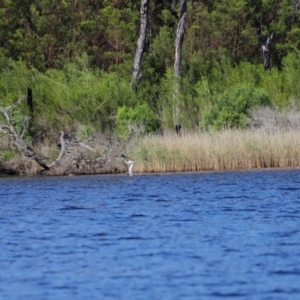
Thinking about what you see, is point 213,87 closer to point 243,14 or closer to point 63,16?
point 243,14

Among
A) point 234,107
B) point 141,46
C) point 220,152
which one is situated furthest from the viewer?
point 141,46

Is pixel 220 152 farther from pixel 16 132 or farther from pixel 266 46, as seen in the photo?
pixel 266 46

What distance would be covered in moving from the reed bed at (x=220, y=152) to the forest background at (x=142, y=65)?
2.85 meters

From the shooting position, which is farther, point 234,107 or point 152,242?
point 234,107

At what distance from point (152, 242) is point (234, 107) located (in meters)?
22.7

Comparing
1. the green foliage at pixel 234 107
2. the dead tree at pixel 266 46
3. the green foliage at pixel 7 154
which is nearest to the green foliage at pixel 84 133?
the green foliage at pixel 7 154

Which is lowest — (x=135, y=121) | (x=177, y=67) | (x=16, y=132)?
(x=135, y=121)

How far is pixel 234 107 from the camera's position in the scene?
3966 centimetres

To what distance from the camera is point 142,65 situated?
47500 mm

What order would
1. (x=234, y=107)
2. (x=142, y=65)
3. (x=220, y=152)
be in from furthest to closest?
(x=142, y=65) → (x=234, y=107) → (x=220, y=152)

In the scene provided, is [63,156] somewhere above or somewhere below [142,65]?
below

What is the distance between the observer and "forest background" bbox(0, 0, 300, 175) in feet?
132

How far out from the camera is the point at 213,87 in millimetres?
43250

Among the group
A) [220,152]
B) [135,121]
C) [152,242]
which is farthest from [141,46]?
[152,242]
